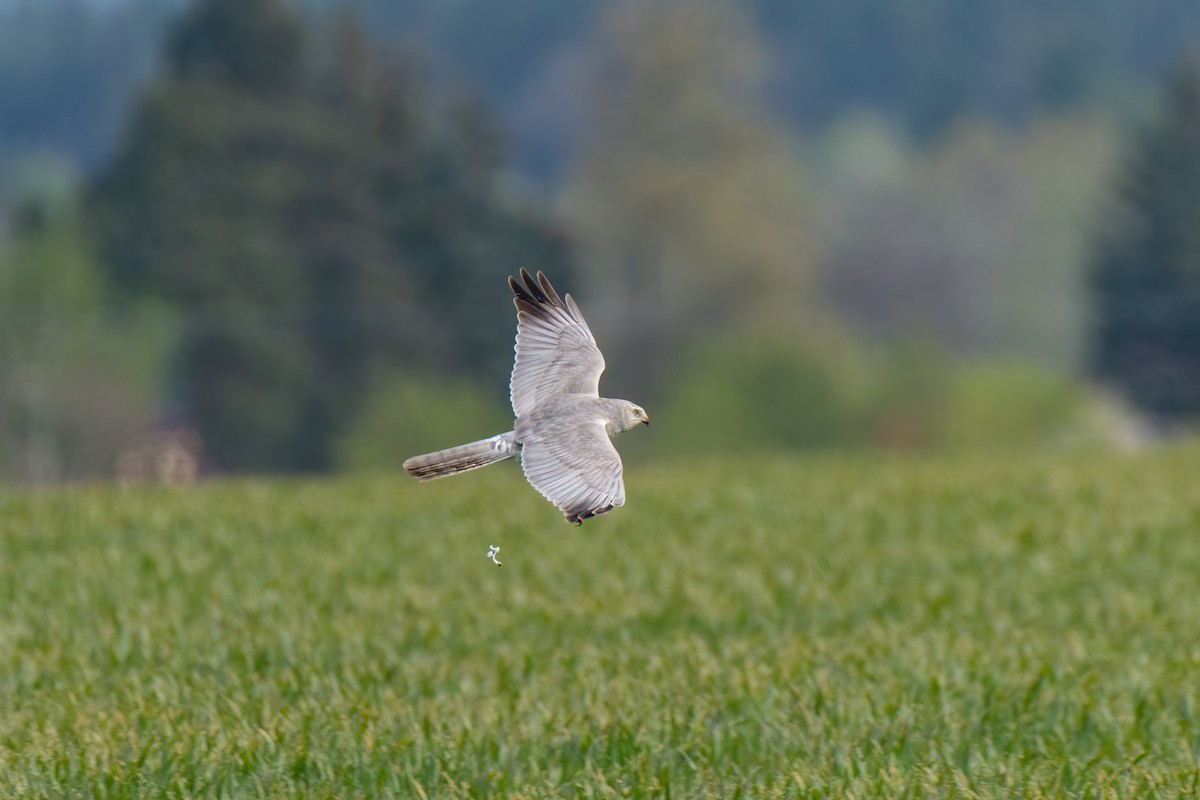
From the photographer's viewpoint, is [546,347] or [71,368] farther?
[71,368]

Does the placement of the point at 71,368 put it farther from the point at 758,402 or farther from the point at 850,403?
the point at 850,403

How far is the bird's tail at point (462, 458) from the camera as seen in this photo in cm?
446

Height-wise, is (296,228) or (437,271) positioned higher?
(296,228)

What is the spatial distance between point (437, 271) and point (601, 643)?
4544cm

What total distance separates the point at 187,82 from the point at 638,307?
18.9 m

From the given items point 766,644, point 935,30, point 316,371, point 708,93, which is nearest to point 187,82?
point 316,371

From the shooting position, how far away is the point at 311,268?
5553cm

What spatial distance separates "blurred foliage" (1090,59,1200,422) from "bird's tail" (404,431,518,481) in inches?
2330

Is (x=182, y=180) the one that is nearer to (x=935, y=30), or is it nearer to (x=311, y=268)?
(x=311, y=268)

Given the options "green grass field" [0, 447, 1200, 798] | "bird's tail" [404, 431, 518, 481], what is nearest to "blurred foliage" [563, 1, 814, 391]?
"green grass field" [0, 447, 1200, 798]

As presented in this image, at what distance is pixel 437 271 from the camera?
55.2m

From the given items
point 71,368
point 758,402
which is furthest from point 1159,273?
point 71,368

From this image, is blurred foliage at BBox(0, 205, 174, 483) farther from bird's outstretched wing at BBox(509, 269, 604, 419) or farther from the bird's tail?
the bird's tail

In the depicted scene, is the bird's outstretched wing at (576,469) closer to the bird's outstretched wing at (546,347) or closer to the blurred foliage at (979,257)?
the bird's outstretched wing at (546,347)
